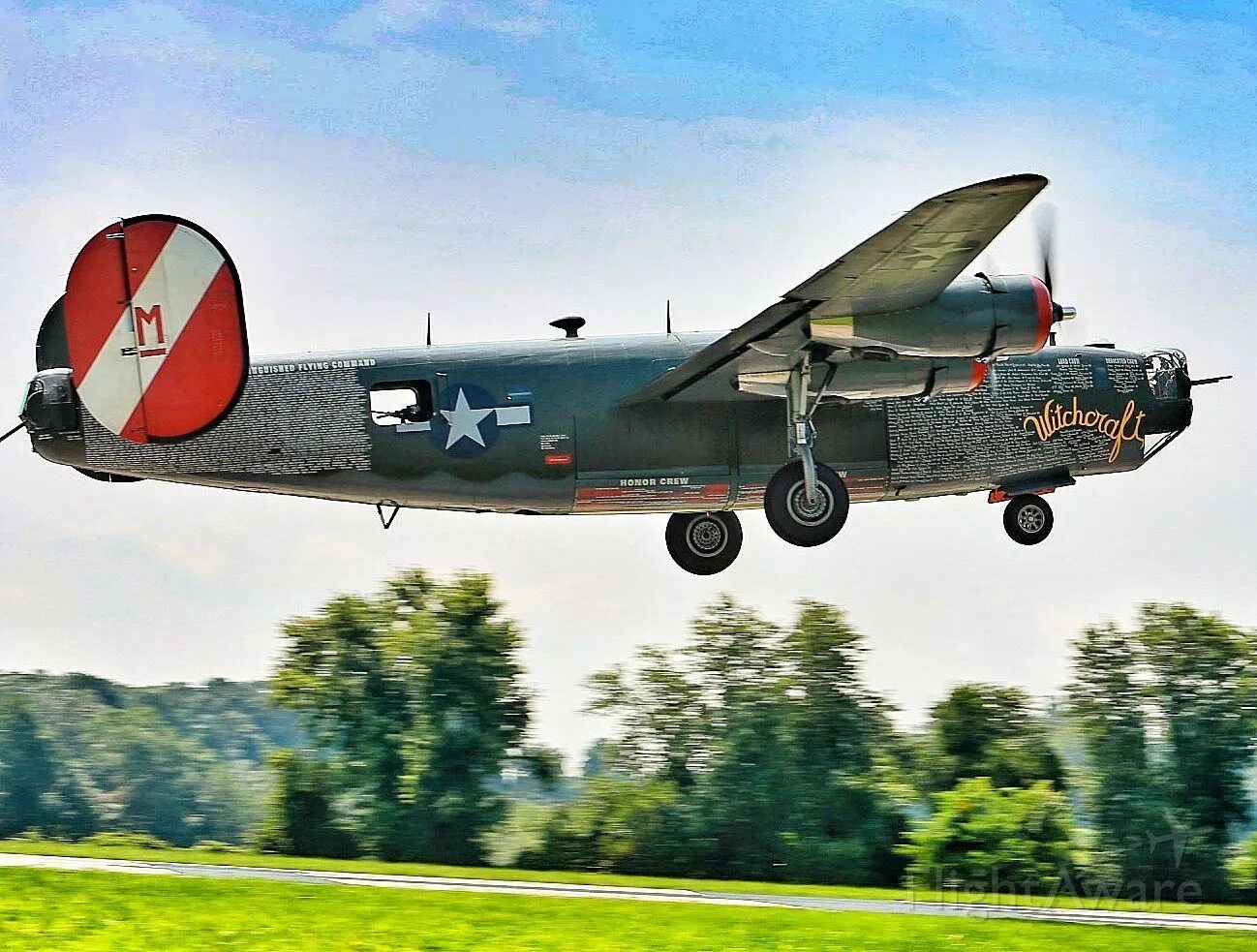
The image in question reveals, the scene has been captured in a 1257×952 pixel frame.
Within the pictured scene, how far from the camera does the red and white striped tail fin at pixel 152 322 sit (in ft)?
55.2

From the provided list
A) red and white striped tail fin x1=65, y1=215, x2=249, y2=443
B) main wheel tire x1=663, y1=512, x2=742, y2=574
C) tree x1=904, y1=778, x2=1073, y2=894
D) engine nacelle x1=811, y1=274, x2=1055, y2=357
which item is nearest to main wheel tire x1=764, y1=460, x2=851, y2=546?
engine nacelle x1=811, y1=274, x2=1055, y2=357

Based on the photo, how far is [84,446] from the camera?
688 inches

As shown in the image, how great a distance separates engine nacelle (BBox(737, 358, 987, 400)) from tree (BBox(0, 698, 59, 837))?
135 ft

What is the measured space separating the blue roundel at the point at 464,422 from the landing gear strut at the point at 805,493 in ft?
11.3

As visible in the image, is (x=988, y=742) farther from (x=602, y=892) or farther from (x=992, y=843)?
(x=602, y=892)

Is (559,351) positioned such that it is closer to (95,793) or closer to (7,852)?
(7,852)

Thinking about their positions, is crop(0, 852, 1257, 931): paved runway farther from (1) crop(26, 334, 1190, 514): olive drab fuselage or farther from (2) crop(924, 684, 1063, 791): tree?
(2) crop(924, 684, 1063, 791): tree

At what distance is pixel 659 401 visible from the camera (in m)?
19.0

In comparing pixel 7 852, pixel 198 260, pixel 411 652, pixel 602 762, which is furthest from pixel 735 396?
pixel 411 652

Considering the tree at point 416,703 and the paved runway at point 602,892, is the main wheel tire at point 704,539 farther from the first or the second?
the tree at point 416,703

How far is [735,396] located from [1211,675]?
33222 mm

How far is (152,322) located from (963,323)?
8856mm

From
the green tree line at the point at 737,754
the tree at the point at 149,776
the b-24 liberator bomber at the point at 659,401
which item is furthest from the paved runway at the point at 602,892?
the tree at the point at 149,776

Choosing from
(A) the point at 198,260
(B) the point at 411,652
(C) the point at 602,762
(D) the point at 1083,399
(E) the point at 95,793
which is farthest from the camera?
(E) the point at 95,793
